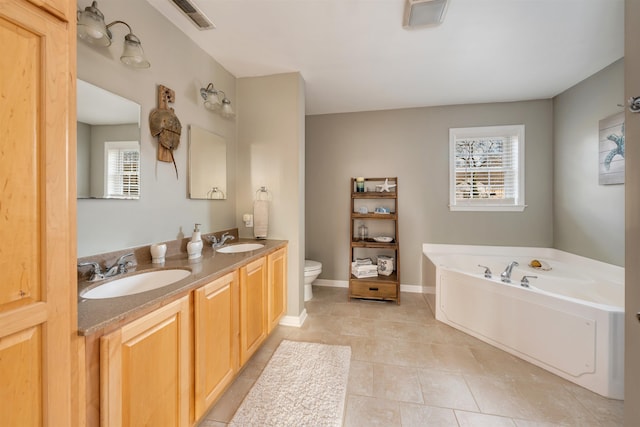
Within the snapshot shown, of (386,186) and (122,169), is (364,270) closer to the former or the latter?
(386,186)

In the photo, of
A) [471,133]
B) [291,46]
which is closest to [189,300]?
[291,46]

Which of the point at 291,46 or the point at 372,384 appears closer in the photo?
the point at 372,384

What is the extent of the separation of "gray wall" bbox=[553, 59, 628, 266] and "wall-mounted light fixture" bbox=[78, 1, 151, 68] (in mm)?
3820

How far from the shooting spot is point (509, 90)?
9.90 ft

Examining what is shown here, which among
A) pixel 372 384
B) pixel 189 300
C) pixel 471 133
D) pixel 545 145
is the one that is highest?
pixel 471 133

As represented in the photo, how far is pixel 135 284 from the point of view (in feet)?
4.59

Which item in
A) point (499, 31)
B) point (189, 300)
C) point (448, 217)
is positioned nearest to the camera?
point (189, 300)

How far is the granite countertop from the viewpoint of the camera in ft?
2.80

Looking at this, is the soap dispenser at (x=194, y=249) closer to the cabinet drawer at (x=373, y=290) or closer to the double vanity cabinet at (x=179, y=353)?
the double vanity cabinet at (x=179, y=353)

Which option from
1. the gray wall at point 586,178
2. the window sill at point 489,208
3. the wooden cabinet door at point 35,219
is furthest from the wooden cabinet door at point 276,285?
the gray wall at point 586,178

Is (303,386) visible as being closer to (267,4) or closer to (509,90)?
(267,4)

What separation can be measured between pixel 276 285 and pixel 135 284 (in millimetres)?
1160

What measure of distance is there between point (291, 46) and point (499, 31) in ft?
5.34

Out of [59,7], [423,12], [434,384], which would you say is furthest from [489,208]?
[59,7]
